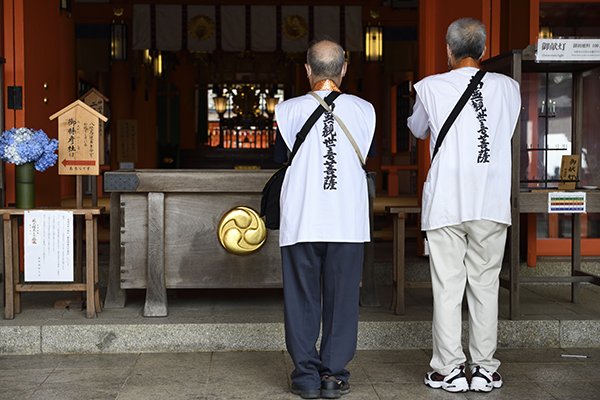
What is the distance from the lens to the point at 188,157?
19.3m

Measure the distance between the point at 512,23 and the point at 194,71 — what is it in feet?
46.7

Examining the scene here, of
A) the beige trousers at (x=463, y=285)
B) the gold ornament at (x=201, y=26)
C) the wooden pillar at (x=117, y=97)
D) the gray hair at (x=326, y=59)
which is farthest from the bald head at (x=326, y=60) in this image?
the wooden pillar at (x=117, y=97)

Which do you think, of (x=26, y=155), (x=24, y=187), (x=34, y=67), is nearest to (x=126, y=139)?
(x=34, y=67)

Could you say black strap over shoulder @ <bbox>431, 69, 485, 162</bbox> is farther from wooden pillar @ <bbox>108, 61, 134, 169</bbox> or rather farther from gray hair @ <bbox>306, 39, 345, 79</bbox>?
wooden pillar @ <bbox>108, 61, 134, 169</bbox>

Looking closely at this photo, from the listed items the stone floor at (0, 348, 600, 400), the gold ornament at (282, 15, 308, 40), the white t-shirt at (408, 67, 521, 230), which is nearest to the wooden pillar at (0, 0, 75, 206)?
the stone floor at (0, 348, 600, 400)

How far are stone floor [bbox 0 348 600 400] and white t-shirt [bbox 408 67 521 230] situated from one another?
828 mm

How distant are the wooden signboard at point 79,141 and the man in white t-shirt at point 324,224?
62.5 inches

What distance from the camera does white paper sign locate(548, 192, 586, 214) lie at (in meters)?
4.81

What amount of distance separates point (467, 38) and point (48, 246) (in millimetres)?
2668

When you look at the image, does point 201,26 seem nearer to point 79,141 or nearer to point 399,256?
point 79,141

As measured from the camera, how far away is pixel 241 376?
4160 millimetres

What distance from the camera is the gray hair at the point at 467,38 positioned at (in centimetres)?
376

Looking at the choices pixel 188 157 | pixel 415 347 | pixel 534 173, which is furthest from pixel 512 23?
pixel 188 157

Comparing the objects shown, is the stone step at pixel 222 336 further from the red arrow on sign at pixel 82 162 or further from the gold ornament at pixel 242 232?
the red arrow on sign at pixel 82 162
